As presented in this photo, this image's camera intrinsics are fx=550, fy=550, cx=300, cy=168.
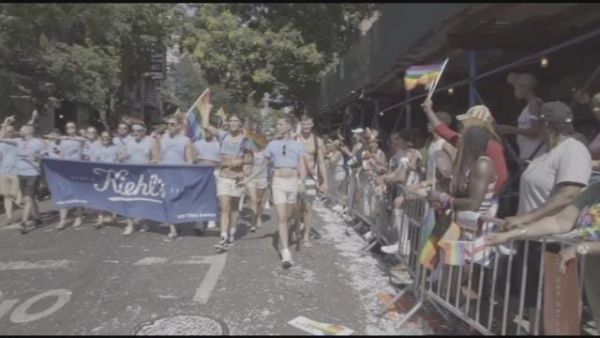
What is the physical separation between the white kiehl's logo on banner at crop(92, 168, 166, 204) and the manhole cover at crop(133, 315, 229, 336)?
4.08m

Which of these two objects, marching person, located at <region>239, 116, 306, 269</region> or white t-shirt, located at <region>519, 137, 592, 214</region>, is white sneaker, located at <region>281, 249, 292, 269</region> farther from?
white t-shirt, located at <region>519, 137, 592, 214</region>

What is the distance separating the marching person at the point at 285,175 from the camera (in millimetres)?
6855

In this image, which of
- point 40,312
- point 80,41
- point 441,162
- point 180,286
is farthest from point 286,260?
point 80,41

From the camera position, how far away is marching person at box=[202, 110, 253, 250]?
7609 mm

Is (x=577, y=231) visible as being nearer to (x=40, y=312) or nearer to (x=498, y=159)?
(x=498, y=159)

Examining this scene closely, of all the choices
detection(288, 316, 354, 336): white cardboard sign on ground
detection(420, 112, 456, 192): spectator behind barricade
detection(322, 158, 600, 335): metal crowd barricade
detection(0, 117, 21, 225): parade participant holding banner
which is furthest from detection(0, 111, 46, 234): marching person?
detection(420, 112, 456, 192): spectator behind barricade

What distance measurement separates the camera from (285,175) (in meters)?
6.96

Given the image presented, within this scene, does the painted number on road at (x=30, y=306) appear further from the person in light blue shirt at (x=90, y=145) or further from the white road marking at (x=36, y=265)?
the person in light blue shirt at (x=90, y=145)

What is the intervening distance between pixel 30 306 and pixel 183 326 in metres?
1.69

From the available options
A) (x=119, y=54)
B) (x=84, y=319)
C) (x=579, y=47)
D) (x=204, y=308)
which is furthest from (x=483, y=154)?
(x=119, y=54)

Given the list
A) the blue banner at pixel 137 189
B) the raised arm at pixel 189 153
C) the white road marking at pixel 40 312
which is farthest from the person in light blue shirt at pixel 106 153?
the white road marking at pixel 40 312

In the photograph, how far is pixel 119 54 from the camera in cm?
1906

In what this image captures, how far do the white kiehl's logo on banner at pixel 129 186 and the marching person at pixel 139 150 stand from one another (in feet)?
1.33

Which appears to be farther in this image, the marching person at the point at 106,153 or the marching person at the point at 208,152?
the marching person at the point at 106,153
